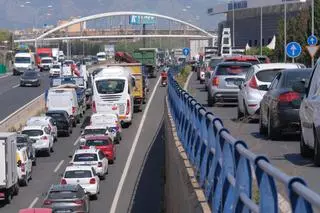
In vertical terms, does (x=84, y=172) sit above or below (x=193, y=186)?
below

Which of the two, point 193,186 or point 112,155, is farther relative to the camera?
point 112,155

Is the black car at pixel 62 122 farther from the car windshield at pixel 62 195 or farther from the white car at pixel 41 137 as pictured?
the car windshield at pixel 62 195

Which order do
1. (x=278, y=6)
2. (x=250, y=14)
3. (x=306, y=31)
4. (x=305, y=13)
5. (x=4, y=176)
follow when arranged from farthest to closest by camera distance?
(x=250, y=14) → (x=278, y=6) → (x=305, y=13) → (x=306, y=31) → (x=4, y=176)

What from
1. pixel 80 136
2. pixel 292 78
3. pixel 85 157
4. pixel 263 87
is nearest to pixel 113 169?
pixel 85 157

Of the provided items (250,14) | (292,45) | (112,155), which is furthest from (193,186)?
(250,14)

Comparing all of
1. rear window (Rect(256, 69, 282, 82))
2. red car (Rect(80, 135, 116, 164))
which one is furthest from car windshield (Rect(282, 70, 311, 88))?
red car (Rect(80, 135, 116, 164))

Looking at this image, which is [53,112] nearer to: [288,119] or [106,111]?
[106,111]

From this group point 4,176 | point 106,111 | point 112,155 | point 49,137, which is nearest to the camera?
point 4,176

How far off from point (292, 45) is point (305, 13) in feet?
127

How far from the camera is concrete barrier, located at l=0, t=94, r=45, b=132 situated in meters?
60.2

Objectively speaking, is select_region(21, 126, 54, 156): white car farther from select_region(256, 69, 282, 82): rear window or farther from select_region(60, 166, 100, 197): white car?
select_region(256, 69, 282, 82): rear window

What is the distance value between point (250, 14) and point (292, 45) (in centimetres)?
10555

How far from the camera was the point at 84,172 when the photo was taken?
4194 cm

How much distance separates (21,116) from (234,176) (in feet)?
190
